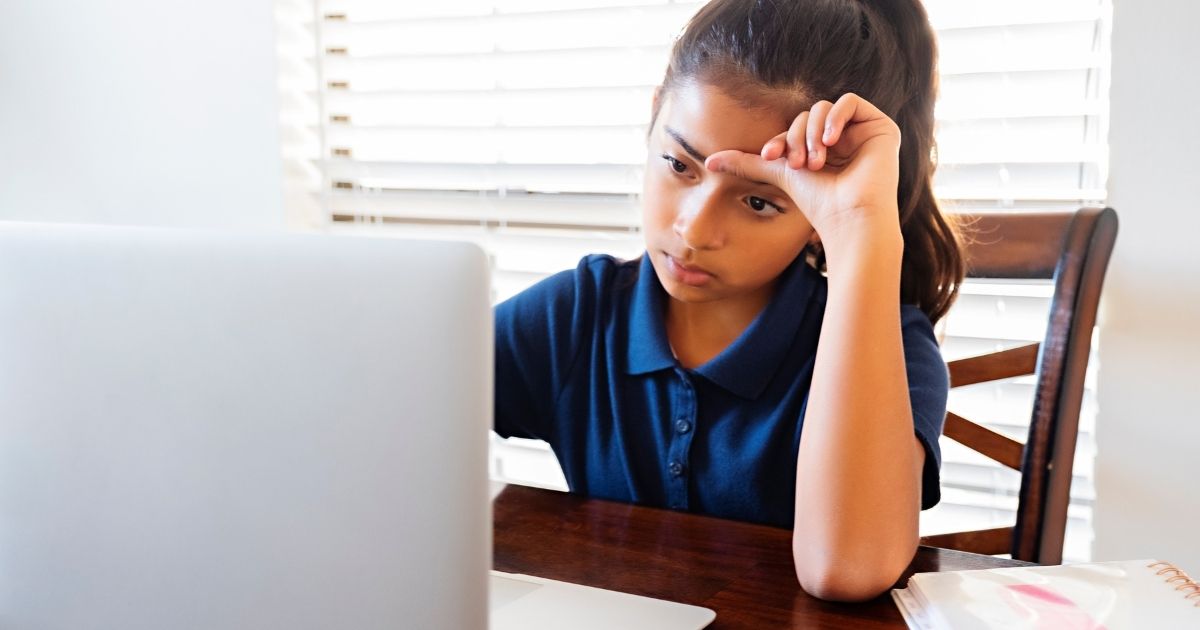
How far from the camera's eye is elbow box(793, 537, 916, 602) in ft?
2.18

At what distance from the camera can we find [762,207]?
89 cm

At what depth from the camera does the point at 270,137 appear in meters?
1.79

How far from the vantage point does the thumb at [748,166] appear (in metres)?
0.85

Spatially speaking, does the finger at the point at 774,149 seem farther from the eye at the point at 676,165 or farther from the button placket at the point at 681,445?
the button placket at the point at 681,445

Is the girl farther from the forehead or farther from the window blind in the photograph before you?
the window blind

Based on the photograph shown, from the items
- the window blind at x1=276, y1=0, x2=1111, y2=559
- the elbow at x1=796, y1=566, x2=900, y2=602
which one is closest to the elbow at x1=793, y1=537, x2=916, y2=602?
the elbow at x1=796, y1=566, x2=900, y2=602

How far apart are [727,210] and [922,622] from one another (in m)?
0.37

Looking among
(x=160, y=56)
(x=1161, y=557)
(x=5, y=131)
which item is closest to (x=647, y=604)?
(x=1161, y=557)

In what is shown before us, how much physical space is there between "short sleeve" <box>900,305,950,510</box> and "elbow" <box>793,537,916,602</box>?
0.55ft

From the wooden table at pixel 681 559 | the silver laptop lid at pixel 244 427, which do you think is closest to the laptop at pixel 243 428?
the silver laptop lid at pixel 244 427

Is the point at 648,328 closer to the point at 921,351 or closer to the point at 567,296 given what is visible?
the point at 567,296

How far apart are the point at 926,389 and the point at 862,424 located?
17cm

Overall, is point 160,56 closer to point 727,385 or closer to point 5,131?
point 5,131

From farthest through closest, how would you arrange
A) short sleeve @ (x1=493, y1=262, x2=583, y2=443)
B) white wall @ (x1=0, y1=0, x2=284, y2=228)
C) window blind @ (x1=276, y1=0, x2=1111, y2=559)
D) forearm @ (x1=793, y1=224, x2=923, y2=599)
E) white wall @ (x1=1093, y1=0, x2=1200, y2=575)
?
white wall @ (x1=0, y1=0, x2=284, y2=228), window blind @ (x1=276, y1=0, x2=1111, y2=559), white wall @ (x1=1093, y1=0, x2=1200, y2=575), short sleeve @ (x1=493, y1=262, x2=583, y2=443), forearm @ (x1=793, y1=224, x2=923, y2=599)
